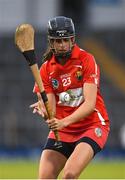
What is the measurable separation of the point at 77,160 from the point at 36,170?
8510mm

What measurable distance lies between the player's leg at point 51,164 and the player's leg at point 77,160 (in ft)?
1.17

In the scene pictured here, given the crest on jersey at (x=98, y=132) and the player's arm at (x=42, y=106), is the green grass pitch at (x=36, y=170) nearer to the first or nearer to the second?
the player's arm at (x=42, y=106)

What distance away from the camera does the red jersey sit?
402 inches

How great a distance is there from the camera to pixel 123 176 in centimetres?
1684

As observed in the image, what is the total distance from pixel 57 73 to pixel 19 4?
16126mm

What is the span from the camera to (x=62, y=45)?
10.0m

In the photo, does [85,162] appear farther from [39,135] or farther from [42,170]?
[39,135]

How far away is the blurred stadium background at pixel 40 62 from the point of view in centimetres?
2359

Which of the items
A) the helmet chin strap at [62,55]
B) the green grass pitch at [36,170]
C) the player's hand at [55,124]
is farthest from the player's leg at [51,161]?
the green grass pitch at [36,170]

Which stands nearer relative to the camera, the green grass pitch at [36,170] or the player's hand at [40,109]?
the player's hand at [40,109]

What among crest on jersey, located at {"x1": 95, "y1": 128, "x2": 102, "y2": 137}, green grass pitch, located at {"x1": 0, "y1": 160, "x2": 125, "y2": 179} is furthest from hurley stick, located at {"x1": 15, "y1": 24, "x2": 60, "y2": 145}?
green grass pitch, located at {"x1": 0, "y1": 160, "x2": 125, "y2": 179}

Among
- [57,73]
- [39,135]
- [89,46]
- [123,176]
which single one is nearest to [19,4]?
[89,46]

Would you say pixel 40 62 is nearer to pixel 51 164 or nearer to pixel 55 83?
pixel 55 83

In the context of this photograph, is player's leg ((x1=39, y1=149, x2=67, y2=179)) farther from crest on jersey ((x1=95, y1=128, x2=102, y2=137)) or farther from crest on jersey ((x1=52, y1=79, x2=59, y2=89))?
crest on jersey ((x1=52, y1=79, x2=59, y2=89))
